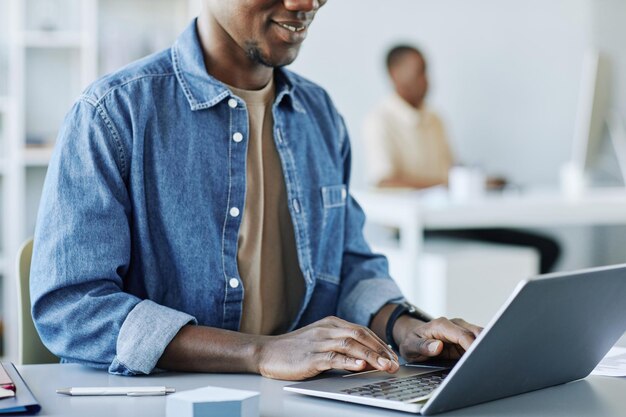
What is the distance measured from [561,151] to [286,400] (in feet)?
17.2

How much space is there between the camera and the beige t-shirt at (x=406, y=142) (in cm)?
500

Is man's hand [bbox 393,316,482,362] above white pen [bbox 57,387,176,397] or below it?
above

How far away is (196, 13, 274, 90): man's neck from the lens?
148 cm

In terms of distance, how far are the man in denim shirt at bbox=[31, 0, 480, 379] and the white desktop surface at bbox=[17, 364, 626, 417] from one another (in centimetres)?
3

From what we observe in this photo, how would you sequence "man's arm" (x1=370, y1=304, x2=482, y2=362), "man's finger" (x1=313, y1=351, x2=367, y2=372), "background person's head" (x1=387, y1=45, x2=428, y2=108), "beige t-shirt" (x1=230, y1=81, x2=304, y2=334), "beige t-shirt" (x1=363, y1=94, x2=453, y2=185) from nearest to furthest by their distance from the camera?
"man's finger" (x1=313, y1=351, x2=367, y2=372)
"man's arm" (x1=370, y1=304, x2=482, y2=362)
"beige t-shirt" (x1=230, y1=81, x2=304, y2=334)
"beige t-shirt" (x1=363, y1=94, x2=453, y2=185)
"background person's head" (x1=387, y1=45, x2=428, y2=108)

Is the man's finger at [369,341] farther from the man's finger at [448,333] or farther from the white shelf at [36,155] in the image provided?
the white shelf at [36,155]

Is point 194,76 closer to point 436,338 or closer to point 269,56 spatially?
point 269,56

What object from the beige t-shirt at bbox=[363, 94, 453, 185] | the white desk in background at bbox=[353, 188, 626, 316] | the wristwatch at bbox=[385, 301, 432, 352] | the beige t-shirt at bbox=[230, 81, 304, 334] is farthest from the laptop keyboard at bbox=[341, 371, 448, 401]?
the beige t-shirt at bbox=[363, 94, 453, 185]

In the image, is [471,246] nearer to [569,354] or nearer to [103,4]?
[103,4]

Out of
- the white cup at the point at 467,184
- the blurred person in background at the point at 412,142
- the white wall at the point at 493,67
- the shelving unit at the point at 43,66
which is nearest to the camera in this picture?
the white cup at the point at 467,184

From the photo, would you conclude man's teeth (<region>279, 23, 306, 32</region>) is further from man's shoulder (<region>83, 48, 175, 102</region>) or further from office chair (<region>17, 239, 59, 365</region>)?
office chair (<region>17, 239, 59, 365</region>)

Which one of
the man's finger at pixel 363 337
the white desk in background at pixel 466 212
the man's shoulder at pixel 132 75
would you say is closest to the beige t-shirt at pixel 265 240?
the man's shoulder at pixel 132 75

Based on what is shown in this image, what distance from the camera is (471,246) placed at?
3.68m

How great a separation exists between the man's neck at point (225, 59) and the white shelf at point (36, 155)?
9.34ft
